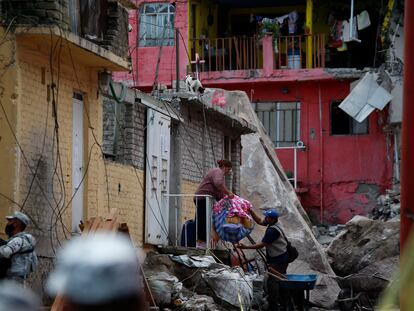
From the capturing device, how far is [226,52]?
33781 mm

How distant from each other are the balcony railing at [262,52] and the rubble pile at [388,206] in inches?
172

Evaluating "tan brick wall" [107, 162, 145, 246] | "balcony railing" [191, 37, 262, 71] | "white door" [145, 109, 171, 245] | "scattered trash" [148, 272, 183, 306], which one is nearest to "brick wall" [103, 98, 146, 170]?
"tan brick wall" [107, 162, 145, 246]

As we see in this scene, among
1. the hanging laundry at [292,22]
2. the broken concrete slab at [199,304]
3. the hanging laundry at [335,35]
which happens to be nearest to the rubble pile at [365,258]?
the broken concrete slab at [199,304]

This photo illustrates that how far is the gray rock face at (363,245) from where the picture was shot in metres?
21.1

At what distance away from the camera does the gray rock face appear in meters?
21.1

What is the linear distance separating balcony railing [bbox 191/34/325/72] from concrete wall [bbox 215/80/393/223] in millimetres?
748

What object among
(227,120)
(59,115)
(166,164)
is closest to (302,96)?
(227,120)

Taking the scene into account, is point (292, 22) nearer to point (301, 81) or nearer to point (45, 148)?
point (301, 81)

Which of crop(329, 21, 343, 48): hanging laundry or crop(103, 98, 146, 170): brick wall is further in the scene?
crop(329, 21, 343, 48): hanging laundry

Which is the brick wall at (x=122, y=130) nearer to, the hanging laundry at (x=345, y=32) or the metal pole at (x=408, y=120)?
the metal pole at (x=408, y=120)

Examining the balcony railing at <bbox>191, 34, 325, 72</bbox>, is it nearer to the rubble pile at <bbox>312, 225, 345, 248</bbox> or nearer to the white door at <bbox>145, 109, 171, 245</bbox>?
the rubble pile at <bbox>312, 225, 345, 248</bbox>

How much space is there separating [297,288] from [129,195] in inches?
121

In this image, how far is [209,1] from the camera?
33562mm

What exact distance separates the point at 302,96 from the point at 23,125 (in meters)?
19.7
